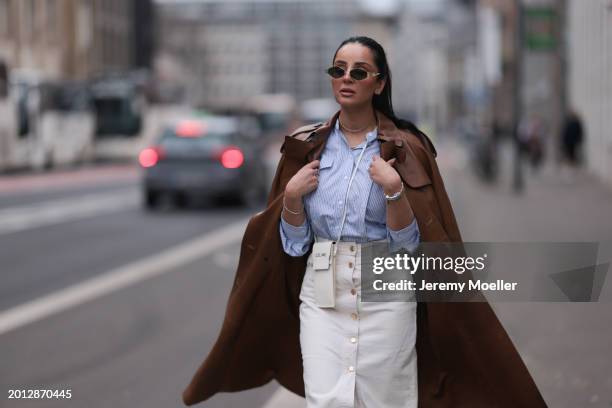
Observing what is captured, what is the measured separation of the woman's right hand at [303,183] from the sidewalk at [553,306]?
255 cm

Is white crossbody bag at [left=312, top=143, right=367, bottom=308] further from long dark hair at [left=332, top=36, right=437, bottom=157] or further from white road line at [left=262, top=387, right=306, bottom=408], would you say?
white road line at [left=262, top=387, right=306, bottom=408]

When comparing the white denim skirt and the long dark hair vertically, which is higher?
the long dark hair

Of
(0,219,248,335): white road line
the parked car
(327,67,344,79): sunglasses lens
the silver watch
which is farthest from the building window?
the silver watch

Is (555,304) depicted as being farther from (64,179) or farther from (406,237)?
(64,179)

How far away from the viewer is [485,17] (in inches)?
1387

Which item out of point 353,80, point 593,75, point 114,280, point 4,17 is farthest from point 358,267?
point 4,17

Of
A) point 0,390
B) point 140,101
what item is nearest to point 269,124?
point 140,101

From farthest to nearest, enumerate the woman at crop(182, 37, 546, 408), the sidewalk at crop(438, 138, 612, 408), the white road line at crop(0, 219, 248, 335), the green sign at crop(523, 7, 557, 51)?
the green sign at crop(523, 7, 557, 51) → the white road line at crop(0, 219, 248, 335) → the sidewalk at crop(438, 138, 612, 408) → the woman at crop(182, 37, 546, 408)

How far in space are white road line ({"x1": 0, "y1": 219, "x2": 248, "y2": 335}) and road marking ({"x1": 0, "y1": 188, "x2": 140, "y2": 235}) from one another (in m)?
3.20

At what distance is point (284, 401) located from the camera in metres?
6.19

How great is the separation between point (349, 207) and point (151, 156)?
17.0 meters

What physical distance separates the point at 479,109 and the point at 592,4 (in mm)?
15934

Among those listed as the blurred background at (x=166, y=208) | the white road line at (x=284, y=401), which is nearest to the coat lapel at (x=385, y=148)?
the blurred background at (x=166, y=208)

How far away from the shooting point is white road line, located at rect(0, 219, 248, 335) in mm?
9094
